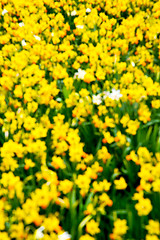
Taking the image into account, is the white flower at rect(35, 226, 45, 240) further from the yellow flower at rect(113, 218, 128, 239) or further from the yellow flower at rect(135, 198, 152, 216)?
the yellow flower at rect(135, 198, 152, 216)

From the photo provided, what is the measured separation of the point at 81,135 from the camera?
232cm

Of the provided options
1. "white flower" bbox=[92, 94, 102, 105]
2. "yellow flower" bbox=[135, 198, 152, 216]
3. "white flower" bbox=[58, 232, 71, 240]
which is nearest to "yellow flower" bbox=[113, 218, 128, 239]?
"yellow flower" bbox=[135, 198, 152, 216]

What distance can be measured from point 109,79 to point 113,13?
179cm

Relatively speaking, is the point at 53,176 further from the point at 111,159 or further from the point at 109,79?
the point at 109,79

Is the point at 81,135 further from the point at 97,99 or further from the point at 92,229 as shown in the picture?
the point at 92,229

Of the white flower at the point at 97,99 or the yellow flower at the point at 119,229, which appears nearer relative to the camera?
the yellow flower at the point at 119,229

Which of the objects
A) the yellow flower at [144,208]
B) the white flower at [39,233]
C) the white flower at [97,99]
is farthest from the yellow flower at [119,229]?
the white flower at [97,99]

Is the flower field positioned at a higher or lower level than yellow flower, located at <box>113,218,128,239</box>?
higher

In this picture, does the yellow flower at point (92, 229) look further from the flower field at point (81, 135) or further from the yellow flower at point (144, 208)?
the yellow flower at point (144, 208)

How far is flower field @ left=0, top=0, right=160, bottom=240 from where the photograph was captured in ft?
5.26

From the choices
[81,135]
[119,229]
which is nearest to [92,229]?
[119,229]

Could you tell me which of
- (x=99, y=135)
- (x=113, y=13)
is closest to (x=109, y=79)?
(x=99, y=135)

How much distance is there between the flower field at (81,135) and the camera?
5.26 ft

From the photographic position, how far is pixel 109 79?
277 centimetres
